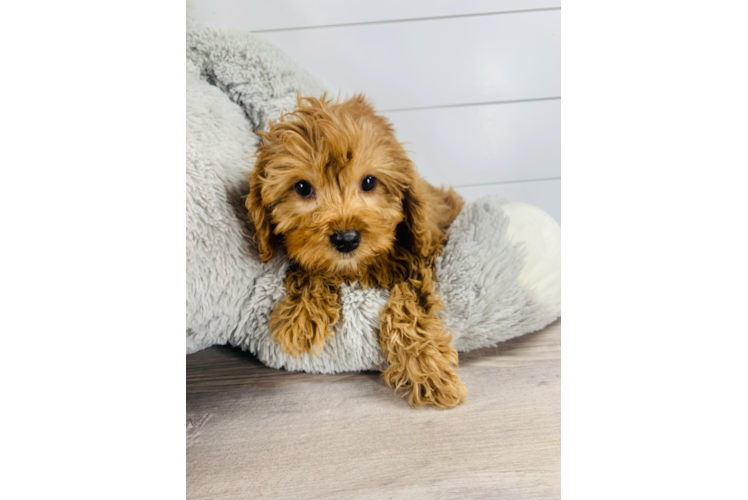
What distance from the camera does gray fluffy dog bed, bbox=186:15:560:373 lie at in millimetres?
865

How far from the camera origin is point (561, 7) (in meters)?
0.90

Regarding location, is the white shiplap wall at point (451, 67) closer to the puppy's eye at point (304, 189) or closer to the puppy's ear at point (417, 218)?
the puppy's ear at point (417, 218)

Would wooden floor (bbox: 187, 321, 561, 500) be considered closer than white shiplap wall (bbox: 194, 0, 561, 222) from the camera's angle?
Yes

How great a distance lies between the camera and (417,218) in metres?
0.88

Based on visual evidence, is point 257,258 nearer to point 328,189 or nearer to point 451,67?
point 328,189

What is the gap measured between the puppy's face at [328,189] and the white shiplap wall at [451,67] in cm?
18

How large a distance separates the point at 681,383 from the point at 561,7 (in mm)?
769

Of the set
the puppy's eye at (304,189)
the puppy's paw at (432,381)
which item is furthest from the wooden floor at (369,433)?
the puppy's eye at (304,189)

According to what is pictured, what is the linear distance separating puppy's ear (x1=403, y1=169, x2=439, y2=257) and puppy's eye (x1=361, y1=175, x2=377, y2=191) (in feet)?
0.24

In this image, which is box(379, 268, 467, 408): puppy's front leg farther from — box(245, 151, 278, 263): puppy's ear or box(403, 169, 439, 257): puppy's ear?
box(245, 151, 278, 263): puppy's ear

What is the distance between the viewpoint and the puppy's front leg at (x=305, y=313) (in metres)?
0.87

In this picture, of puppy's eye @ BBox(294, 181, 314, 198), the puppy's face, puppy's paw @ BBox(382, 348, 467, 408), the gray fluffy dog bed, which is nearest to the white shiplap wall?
the gray fluffy dog bed
